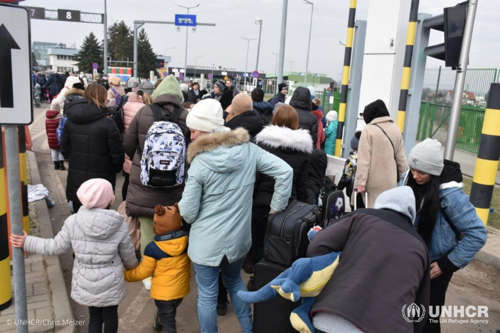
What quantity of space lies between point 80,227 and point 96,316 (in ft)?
2.43

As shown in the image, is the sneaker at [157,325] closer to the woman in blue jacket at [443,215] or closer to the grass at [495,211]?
the woman in blue jacket at [443,215]

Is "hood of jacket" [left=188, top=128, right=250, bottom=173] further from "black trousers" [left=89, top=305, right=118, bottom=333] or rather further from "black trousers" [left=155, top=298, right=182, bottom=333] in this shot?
"black trousers" [left=89, top=305, right=118, bottom=333]

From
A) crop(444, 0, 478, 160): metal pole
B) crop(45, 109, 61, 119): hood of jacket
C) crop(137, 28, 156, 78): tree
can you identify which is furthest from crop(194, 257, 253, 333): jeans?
crop(137, 28, 156, 78): tree

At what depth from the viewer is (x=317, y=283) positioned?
2.11m

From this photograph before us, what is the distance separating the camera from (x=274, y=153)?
3.90m

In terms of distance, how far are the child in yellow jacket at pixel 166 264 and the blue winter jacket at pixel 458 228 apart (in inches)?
69.6

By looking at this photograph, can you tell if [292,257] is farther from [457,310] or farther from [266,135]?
[457,310]

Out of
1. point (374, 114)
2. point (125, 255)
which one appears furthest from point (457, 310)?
point (125, 255)

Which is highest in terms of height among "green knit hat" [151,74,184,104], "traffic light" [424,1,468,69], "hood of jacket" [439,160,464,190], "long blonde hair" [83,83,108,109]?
"traffic light" [424,1,468,69]

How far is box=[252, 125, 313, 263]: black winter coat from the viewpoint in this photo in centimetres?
386

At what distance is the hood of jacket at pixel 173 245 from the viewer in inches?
129

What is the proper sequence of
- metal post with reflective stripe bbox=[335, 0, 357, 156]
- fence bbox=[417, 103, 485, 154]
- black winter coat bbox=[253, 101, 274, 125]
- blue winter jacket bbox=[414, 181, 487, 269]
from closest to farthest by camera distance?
blue winter jacket bbox=[414, 181, 487, 269] → black winter coat bbox=[253, 101, 274, 125] → metal post with reflective stripe bbox=[335, 0, 357, 156] → fence bbox=[417, 103, 485, 154]

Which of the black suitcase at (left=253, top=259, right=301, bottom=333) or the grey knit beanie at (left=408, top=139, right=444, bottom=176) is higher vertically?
the grey knit beanie at (left=408, top=139, right=444, bottom=176)

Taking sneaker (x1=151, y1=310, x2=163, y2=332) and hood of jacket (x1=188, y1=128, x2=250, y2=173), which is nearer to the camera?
hood of jacket (x1=188, y1=128, x2=250, y2=173)
